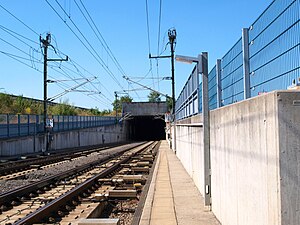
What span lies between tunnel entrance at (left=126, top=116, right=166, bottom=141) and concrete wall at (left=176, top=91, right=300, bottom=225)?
9143cm

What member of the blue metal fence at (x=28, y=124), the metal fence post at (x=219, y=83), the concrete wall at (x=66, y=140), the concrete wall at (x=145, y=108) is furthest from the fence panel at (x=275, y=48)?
the concrete wall at (x=145, y=108)

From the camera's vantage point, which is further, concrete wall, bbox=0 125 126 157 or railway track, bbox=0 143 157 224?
concrete wall, bbox=0 125 126 157

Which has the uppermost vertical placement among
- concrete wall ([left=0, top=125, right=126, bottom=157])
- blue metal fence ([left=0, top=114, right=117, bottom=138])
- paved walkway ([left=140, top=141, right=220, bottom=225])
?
blue metal fence ([left=0, top=114, right=117, bottom=138])

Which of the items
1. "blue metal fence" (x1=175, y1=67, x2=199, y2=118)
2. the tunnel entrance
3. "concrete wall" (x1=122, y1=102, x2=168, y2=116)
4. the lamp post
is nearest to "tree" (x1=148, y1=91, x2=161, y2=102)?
the tunnel entrance

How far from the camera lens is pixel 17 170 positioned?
70.3ft

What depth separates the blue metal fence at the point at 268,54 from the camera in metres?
4.91

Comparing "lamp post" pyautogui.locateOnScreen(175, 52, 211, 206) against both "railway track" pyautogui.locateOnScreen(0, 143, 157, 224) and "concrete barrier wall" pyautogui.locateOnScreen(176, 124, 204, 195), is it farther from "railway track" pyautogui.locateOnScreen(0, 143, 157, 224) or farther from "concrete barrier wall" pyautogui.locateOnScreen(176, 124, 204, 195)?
"railway track" pyautogui.locateOnScreen(0, 143, 157, 224)

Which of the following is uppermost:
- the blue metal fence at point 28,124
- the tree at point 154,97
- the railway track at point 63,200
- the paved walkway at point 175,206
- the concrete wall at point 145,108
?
the tree at point 154,97

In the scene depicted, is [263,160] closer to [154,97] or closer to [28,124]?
[28,124]

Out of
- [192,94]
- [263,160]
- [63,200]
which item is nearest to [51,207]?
[63,200]

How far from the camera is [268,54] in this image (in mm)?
5801

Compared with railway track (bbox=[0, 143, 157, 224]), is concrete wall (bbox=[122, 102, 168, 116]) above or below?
above

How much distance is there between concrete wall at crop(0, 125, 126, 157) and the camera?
37.6m

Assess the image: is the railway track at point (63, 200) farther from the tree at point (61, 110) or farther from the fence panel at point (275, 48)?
the tree at point (61, 110)
